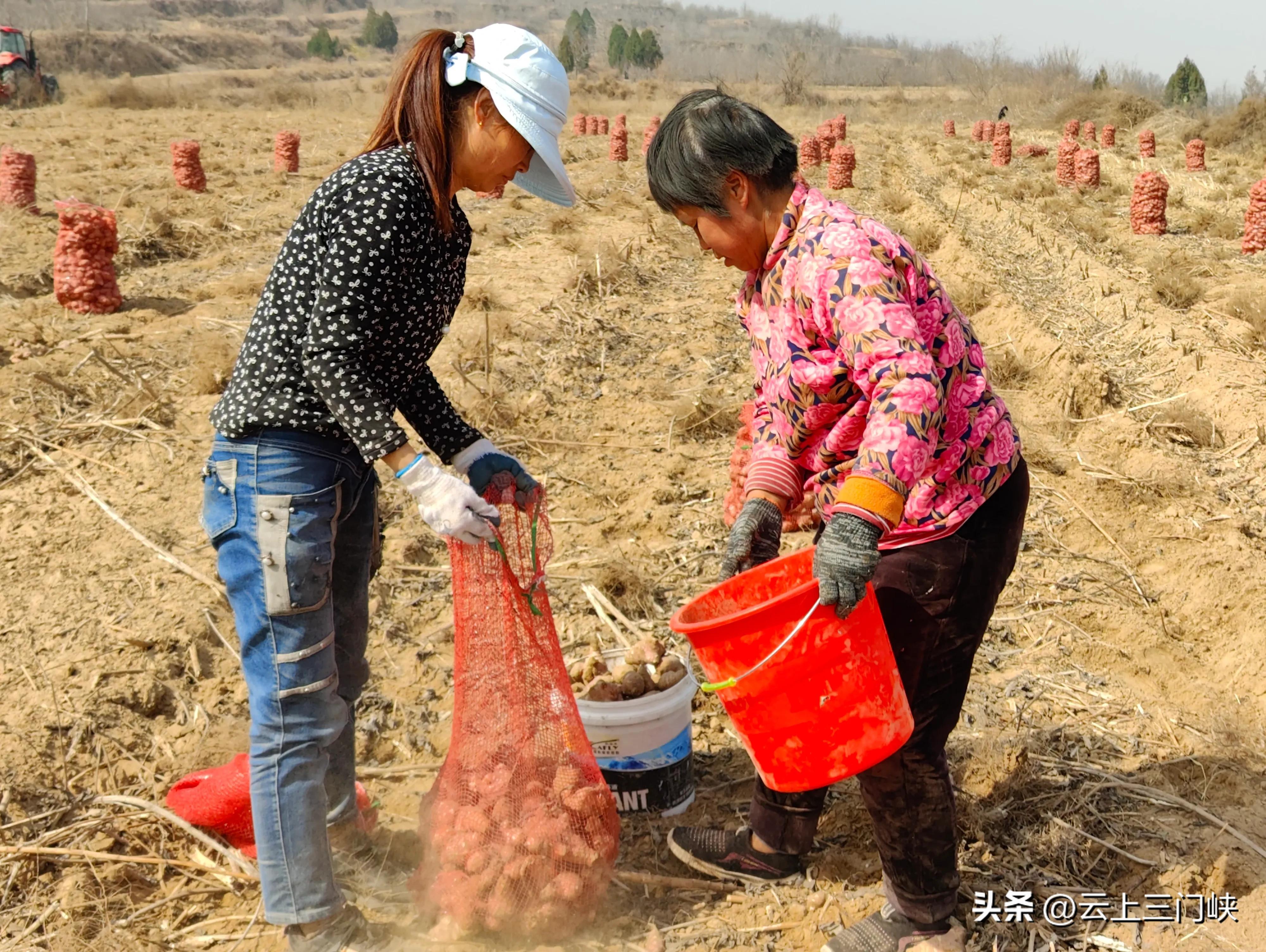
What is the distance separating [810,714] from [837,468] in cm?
53

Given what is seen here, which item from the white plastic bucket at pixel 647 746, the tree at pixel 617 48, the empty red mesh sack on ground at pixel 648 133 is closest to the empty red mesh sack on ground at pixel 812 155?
the empty red mesh sack on ground at pixel 648 133

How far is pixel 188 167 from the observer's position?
13492 millimetres

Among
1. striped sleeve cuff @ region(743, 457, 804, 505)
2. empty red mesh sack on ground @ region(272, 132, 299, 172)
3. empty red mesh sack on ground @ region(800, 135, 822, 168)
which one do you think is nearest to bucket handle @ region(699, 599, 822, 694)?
striped sleeve cuff @ region(743, 457, 804, 505)

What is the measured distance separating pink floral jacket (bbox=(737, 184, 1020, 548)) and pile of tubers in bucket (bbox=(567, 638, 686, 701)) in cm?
91

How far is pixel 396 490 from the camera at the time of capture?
17.3ft

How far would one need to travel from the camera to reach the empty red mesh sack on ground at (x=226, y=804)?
117 inches

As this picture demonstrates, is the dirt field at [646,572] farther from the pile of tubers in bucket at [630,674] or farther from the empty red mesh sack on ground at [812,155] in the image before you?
the empty red mesh sack on ground at [812,155]

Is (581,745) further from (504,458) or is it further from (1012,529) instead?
(1012,529)

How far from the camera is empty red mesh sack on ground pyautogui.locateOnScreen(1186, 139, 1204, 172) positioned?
2030 centimetres

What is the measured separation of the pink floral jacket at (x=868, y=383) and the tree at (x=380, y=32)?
3277 inches

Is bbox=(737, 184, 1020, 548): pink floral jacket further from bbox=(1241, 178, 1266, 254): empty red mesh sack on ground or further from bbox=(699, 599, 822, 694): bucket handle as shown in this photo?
bbox=(1241, 178, 1266, 254): empty red mesh sack on ground

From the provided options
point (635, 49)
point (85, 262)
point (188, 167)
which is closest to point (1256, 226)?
point (85, 262)

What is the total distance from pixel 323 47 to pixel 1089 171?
62.0 meters

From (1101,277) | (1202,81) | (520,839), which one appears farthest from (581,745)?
→ (1202,81)
